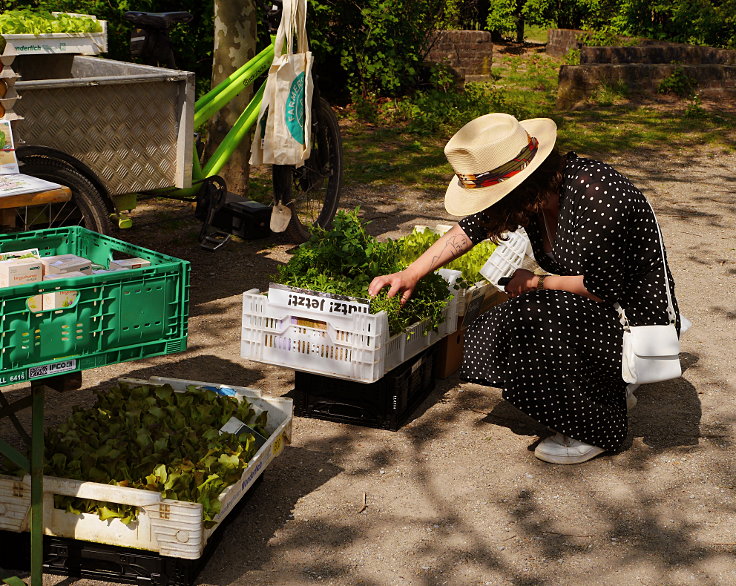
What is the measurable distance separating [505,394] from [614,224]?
2.99ft

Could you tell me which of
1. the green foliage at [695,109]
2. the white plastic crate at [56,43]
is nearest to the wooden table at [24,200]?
the white plastic crate at [56,43]

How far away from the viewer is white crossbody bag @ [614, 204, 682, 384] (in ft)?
14.7

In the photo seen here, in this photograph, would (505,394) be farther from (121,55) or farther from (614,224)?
(121,55)

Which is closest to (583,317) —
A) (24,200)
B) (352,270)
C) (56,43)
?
(352,270)

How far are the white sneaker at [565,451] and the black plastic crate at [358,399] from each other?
27.0 inches

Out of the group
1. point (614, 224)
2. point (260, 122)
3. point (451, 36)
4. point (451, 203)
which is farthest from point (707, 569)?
point (451, 36)

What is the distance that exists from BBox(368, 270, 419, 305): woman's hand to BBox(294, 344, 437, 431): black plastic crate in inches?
14.8

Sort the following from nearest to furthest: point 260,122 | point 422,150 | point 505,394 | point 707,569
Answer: point 707,569, point 505,394, point 260,122, point 422,150

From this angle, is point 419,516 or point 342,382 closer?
point 419,516

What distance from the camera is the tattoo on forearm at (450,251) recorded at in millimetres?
4801

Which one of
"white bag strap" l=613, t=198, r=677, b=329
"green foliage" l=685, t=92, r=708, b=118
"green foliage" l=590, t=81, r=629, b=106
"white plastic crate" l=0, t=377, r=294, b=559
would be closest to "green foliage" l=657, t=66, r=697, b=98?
"green foliage" l=685, t=92, r=708, b=118

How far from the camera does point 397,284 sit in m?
4.73

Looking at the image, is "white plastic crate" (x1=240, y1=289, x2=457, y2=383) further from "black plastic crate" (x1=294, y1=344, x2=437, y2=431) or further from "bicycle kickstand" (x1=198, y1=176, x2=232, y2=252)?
"bicycle kickstand" (x1=198, y1=176, x2=232, y2=252)

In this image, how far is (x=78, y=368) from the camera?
10.9 feet
